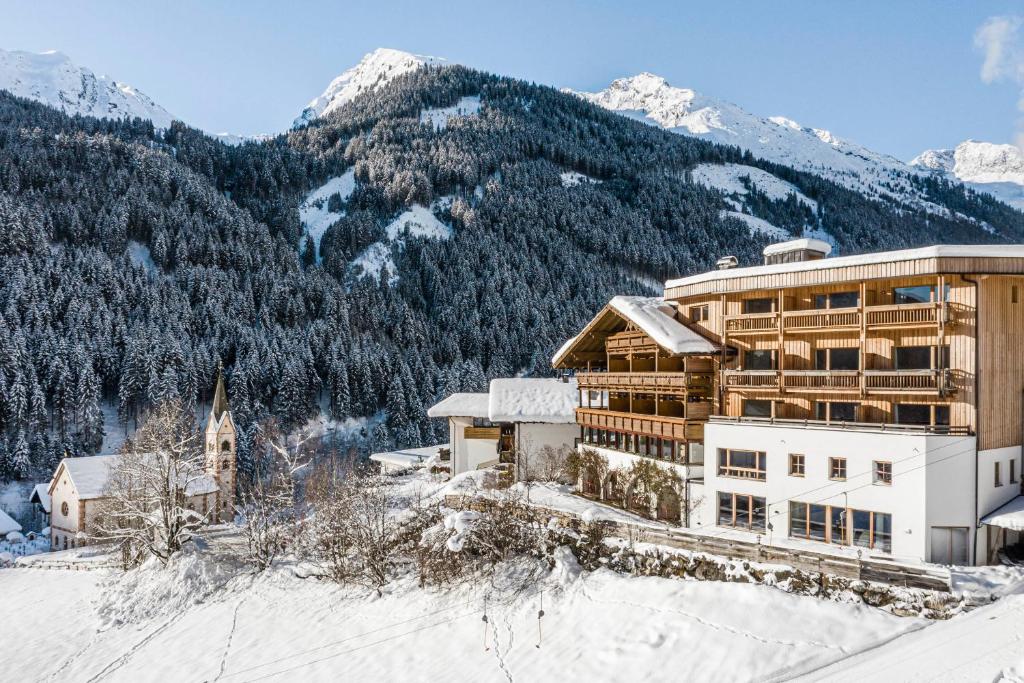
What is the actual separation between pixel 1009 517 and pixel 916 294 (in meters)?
7.90

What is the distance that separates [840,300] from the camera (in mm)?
26062

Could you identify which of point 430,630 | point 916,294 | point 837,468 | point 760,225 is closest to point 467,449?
point 430,630

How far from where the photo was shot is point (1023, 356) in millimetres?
24375

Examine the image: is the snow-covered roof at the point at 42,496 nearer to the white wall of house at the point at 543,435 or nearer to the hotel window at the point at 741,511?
the white wall of house at the point at 543,435

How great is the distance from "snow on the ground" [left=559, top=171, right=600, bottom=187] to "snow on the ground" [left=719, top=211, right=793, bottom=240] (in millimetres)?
38616

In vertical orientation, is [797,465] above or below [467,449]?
above

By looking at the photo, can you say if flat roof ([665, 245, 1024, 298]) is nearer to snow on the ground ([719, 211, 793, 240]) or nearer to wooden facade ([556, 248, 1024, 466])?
wooden facade ([556, 248, 1024, 466])

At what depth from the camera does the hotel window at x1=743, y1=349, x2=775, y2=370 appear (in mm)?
27984

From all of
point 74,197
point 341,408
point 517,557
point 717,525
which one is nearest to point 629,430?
point 717,525

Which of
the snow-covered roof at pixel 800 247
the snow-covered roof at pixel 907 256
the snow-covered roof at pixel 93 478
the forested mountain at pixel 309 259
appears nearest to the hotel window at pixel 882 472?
the snow-covered roof at pixel 907 256

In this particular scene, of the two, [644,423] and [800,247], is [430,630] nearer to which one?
[644,423]

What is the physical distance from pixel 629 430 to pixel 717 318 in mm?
6611

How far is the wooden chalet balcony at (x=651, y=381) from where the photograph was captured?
29297mm

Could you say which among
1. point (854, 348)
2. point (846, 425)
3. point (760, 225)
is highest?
point (760, 225)
